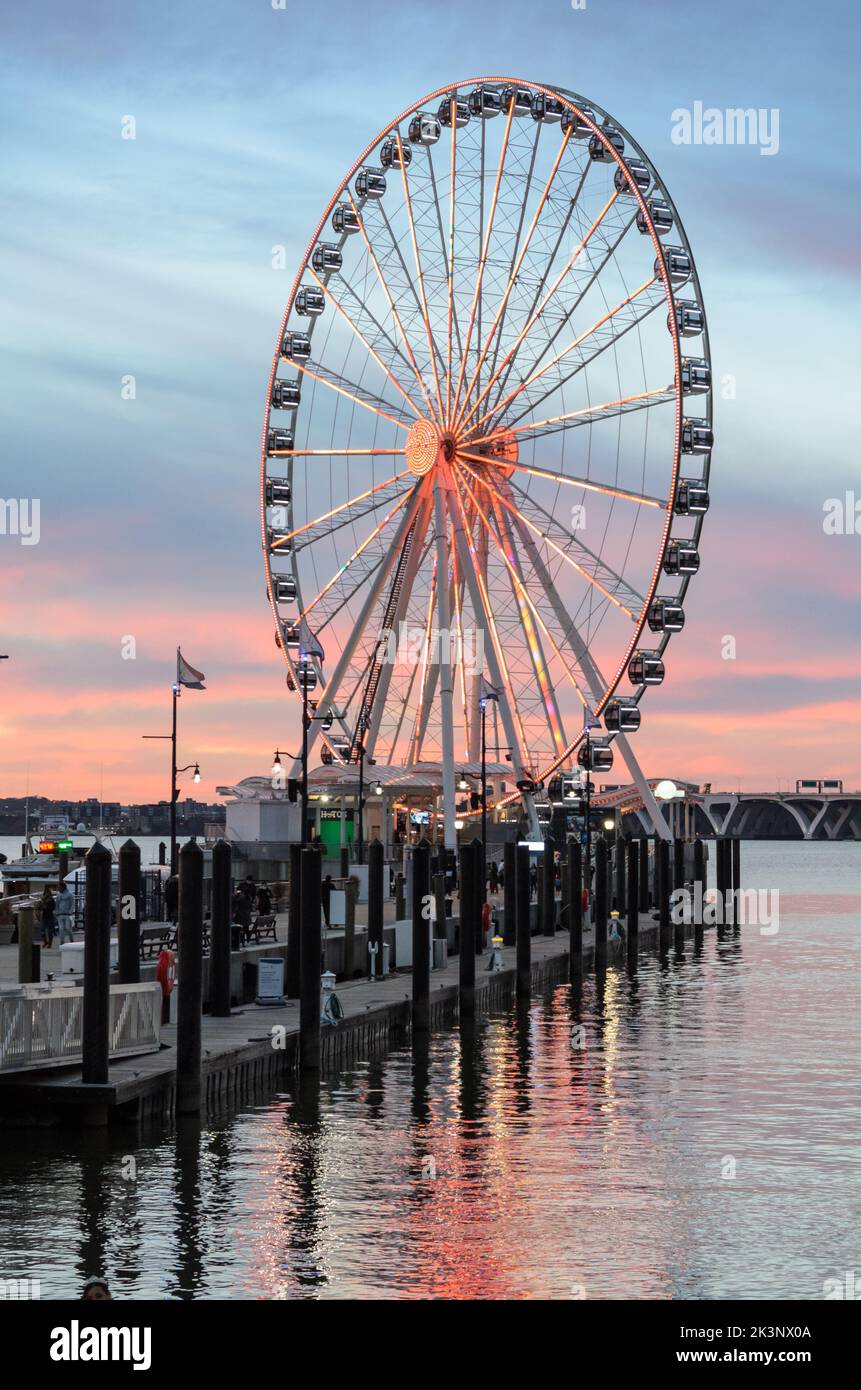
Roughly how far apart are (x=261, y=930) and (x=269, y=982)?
11411 millimetres

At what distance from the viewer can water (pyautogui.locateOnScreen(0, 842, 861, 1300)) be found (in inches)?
853

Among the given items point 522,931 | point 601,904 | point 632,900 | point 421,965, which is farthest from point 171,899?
point 632,900

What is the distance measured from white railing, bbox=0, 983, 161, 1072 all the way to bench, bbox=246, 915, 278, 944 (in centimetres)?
1704

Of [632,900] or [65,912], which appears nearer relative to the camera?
[65,912]

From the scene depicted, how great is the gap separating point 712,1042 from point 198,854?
60.3 feet

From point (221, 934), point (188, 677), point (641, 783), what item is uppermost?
point (188, 677)

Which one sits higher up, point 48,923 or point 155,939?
point 155,939

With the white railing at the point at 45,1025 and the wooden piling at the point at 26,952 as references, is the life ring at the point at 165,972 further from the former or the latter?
the white railing at the point at 45,1025

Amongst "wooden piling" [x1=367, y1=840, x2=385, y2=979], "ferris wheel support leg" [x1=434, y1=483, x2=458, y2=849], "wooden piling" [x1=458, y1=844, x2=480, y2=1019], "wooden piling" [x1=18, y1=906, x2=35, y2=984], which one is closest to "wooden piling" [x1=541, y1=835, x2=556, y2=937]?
"ferris wheel support leg" [x1=434, y1=483, x2=458, y2=849]

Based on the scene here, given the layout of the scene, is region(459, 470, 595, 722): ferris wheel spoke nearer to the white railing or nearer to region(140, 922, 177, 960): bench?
region(140, 922, 177, 960): bench

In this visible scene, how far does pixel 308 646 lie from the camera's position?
2881 inches

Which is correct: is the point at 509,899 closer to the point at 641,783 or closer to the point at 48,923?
the point at 48,923

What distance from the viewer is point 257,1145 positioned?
28.2 m
